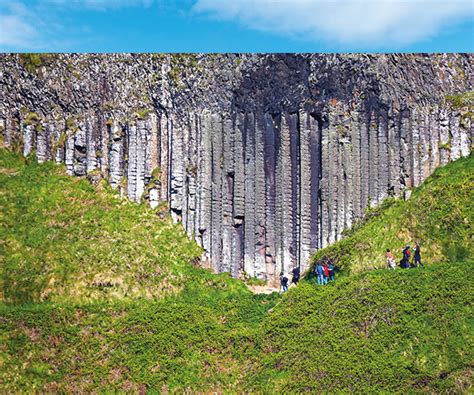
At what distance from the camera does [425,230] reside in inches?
969

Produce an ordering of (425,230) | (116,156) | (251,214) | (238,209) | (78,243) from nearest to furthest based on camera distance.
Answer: (425,230), (78,243), (251,214), (238,209), (116,156)

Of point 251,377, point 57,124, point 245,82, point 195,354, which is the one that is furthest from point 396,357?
point 57,124

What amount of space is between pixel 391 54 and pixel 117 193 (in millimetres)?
12257

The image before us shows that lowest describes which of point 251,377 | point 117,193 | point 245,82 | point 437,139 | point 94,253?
point 251,377

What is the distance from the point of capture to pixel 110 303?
23594mm

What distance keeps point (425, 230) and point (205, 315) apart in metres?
8.05

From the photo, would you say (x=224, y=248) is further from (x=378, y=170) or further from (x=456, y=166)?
(x=456, y=166)

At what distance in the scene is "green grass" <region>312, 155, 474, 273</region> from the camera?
2400cm

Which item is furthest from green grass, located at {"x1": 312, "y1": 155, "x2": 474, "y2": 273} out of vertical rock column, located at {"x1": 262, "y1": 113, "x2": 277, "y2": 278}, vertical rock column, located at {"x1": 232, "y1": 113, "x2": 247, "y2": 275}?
vertical rock column, located at {"x1": 232, "y1": 113, "x2": 247, "y2": 275}

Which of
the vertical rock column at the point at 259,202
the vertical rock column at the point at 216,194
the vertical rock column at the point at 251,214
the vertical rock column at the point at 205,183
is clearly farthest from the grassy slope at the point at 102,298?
the vertical rock column at the point at 259,202

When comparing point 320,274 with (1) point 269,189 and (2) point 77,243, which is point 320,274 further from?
(2) point 77,243

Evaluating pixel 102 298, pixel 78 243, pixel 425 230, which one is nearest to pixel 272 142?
pixel 425 230

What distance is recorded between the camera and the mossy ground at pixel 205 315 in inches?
771

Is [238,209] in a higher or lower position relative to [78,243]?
higher
